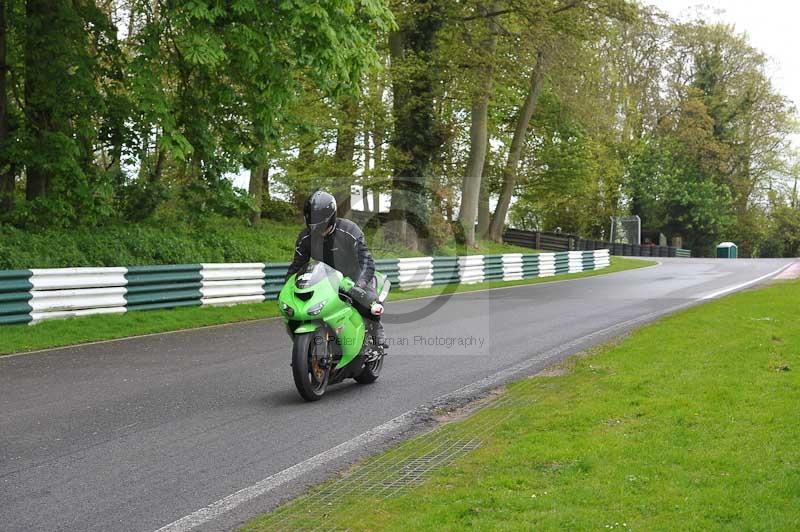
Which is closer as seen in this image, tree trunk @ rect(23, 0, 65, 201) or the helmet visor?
the helmet visor

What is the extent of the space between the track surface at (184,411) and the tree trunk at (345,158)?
56.9 feet

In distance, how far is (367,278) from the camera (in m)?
8.62

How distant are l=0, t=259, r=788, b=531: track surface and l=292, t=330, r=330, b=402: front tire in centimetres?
16

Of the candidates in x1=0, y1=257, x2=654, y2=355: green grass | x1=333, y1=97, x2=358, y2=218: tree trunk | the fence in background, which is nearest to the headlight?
x1=0, y1=257, x2=654, y2=355: green grass

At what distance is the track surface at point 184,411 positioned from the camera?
5387mm

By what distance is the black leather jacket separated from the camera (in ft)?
28.1

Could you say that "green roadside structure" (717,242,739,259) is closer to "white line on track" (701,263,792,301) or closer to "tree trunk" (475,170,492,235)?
"tree trunk" (475,170,492,235)

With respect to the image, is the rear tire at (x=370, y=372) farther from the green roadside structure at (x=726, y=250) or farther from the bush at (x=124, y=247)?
the green roadside structure at (x=726, y=250)

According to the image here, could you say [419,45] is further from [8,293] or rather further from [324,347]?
[324,347]

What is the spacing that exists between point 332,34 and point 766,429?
36.2ft

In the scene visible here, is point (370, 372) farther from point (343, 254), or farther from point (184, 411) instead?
point (184, 411)

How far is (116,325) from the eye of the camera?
45.2 feet

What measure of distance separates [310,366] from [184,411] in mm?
1222

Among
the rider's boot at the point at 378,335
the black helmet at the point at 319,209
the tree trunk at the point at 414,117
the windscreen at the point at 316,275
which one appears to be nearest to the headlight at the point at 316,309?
the windscreen at the point at 316,275
